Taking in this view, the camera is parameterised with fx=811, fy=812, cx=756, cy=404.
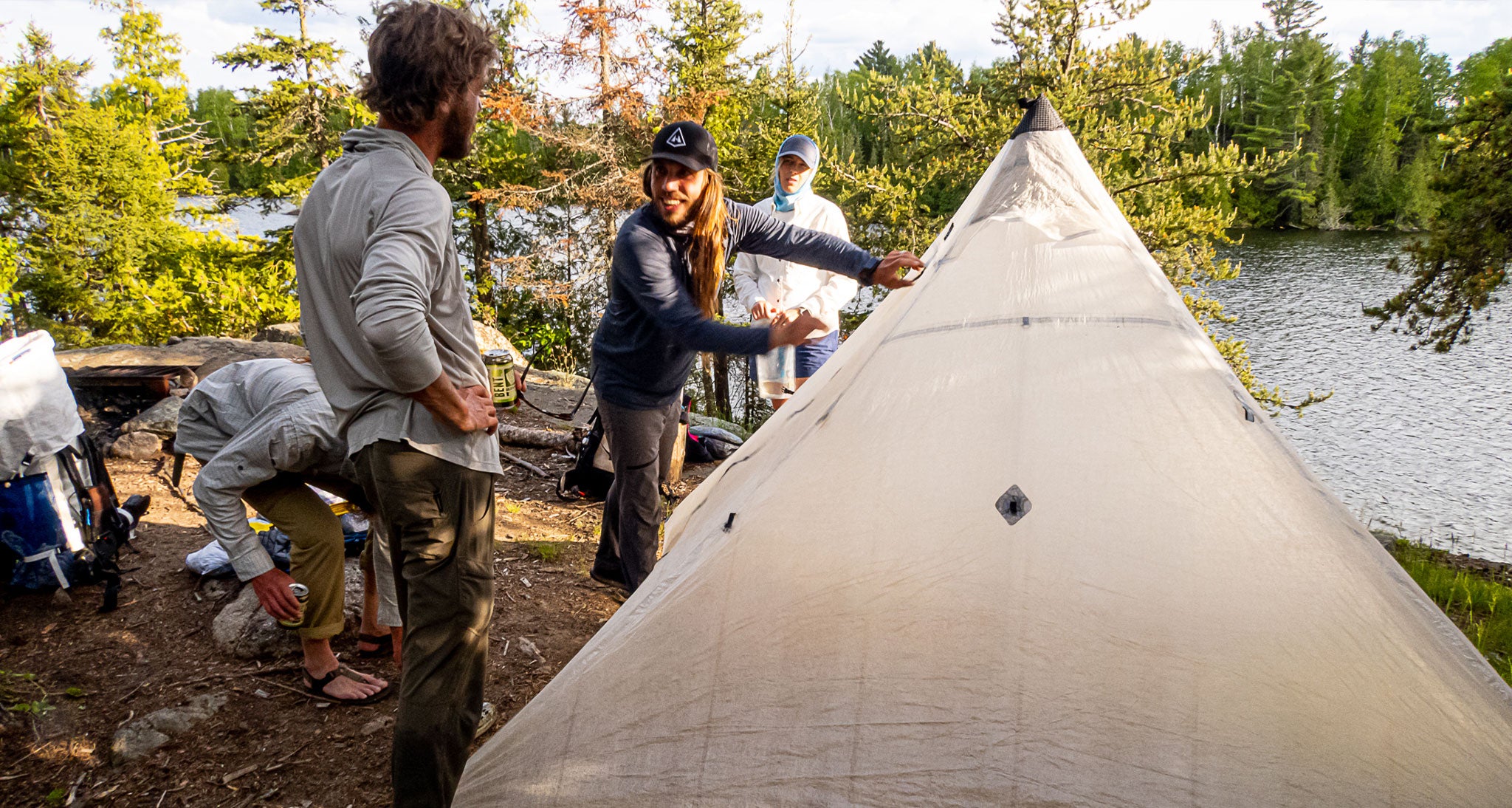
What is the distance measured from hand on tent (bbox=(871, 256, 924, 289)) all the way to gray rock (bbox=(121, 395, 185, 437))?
5009mm

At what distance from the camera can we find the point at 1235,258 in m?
27.2

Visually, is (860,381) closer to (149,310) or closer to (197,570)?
(197,570)

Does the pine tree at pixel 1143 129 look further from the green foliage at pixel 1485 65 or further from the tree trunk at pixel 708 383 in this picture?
the green foliage at pixel 1485 65

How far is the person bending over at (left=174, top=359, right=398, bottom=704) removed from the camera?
2.39 m

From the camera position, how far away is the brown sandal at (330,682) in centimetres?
278

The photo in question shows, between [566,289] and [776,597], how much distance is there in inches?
534

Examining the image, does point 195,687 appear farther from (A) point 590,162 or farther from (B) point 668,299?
(A) point 590,162

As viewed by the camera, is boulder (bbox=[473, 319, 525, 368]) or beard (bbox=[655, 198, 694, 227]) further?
boulder (bbox=[473, 319, 525, 368])

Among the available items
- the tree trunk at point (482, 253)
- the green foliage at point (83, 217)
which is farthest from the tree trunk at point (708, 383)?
the green foliage at point (83, 217)

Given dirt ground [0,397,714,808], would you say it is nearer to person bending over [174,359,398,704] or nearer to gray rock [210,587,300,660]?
gray rock [210,587,300,660]

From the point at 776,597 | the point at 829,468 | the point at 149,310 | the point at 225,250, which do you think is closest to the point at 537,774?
the point at 776,597

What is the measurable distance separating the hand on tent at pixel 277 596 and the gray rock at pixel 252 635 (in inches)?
32.9

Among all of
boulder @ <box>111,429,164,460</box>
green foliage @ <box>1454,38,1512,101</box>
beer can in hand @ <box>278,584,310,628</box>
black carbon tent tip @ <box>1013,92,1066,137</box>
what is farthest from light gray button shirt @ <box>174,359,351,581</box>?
green foliage @ <box>1454,38,1512,101</box>

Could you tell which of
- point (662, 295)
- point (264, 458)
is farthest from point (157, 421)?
point (662, 295)
